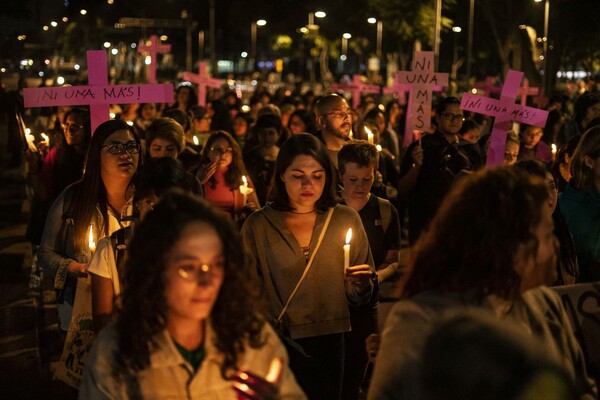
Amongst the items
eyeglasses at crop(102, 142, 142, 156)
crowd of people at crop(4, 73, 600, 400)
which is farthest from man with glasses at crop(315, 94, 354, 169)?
eyeglasses at crop(102, 142, 142, 156)

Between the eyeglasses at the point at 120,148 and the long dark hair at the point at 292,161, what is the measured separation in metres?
0.85

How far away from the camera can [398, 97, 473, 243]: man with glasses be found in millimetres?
8484

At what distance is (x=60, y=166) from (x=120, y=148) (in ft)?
9.15

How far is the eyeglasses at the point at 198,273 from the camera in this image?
2.72 meters

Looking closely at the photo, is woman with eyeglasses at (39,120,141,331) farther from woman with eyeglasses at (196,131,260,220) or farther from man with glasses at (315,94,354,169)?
man with glasses at (315,94,354,169)

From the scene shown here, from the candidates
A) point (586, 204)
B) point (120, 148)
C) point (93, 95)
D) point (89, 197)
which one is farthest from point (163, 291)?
point (93, 95)

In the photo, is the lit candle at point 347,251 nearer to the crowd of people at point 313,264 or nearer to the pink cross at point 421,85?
the crowd of people at point 313,264

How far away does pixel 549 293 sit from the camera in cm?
317

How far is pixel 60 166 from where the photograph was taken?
787cm

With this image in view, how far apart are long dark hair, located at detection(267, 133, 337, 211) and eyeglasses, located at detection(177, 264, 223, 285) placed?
2.18 meters

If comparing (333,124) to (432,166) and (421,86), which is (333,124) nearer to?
(432,166)

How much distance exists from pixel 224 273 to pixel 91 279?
4.98ft

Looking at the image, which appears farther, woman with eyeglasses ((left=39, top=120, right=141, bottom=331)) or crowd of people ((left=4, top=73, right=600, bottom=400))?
woman with eyeglasses ((left=39, top=120, right=141, bottom=331))

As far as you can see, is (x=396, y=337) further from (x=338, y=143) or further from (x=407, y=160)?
(x=407, y=160)
